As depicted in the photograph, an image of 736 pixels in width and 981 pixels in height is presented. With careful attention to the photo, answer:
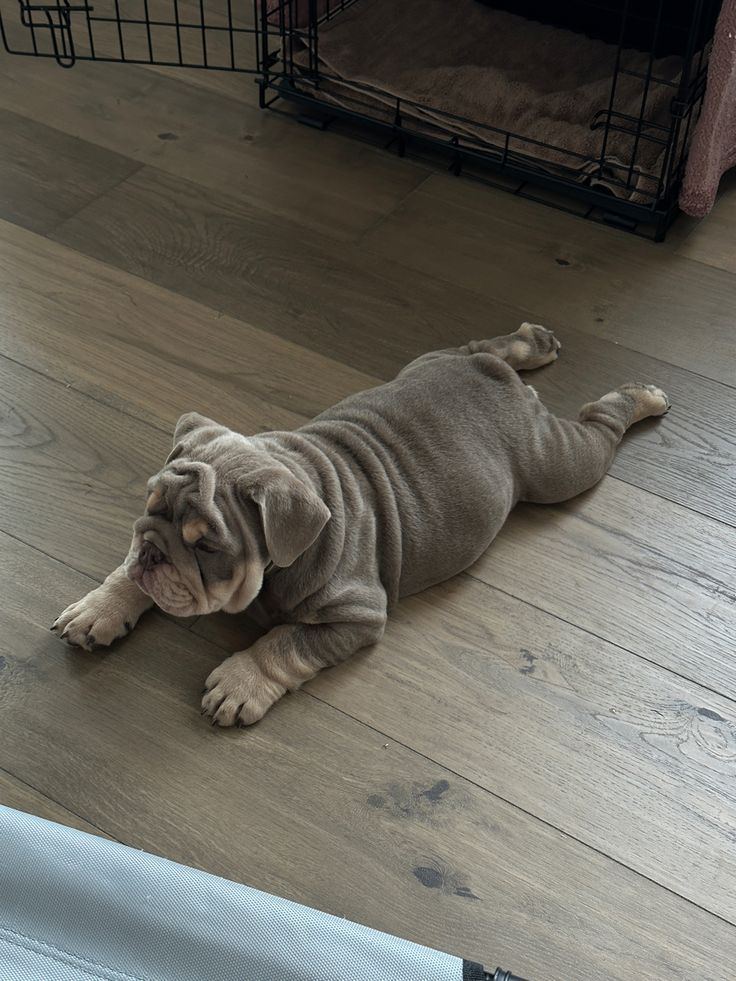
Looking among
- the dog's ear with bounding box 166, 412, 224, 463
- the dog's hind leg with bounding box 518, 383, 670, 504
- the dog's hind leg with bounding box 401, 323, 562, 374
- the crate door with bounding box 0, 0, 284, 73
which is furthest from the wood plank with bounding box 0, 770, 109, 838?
the crate door with bounding box 0, 0, 284, 73

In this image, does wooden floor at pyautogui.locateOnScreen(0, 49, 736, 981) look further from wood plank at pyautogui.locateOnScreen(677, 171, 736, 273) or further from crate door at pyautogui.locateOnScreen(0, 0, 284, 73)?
crate door at pyautogui.locateOnScreen(0, 0, 284, 73)

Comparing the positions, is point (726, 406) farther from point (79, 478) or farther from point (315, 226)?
point (79, 478)

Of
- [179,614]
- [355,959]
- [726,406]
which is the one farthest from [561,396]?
[355,959]

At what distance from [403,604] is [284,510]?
35cm

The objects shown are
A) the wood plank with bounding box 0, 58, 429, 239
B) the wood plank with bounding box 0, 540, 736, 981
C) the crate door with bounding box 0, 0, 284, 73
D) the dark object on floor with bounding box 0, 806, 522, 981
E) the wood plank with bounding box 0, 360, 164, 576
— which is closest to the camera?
the dark object on floor with bounding box 0, 806, 522, 981

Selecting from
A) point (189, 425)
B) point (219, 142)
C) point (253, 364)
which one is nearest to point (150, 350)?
point (253, 364)

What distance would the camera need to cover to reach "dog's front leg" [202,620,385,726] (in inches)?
59.5

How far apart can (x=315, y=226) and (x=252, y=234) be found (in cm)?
13

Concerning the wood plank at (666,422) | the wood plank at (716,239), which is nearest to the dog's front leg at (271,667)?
the wood plank at (666,422)

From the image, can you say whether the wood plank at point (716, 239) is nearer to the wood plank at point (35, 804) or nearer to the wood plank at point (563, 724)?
the wood plank at point (563, 724)

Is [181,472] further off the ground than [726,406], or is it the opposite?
[181,472]

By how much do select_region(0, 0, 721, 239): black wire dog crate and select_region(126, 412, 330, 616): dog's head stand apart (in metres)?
1.18

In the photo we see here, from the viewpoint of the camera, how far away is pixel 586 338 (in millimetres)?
2113

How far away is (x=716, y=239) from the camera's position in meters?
2.34
